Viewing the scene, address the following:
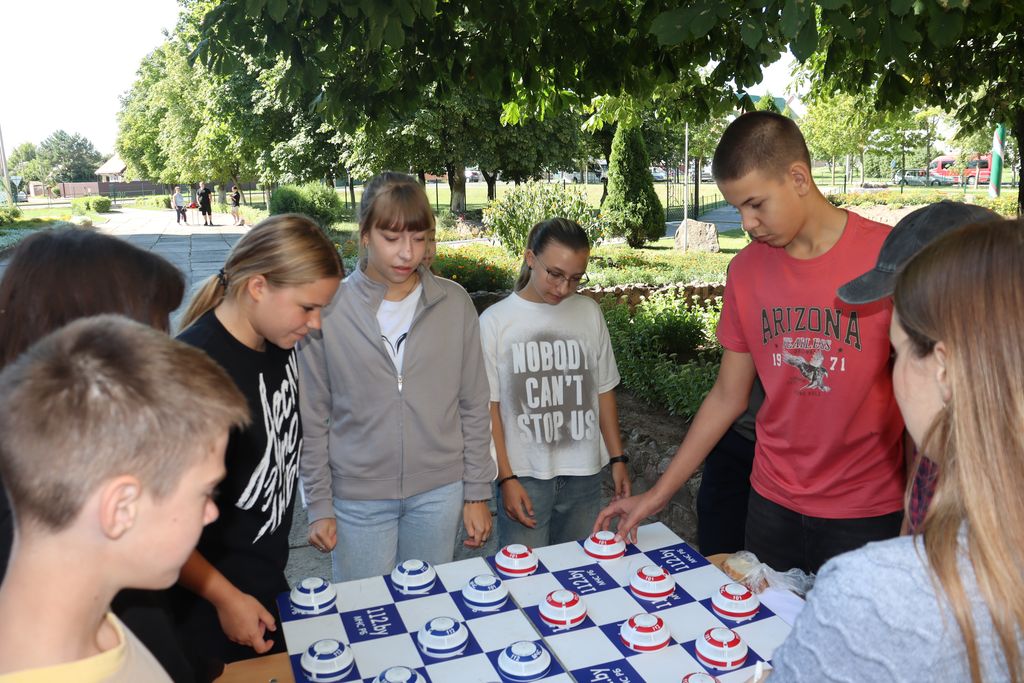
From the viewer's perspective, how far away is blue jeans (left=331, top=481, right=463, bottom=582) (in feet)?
8.75

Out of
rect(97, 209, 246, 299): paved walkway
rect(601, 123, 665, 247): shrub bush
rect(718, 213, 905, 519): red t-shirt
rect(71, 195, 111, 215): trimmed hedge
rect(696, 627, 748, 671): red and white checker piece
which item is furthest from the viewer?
rect(71, 195, 111, 215): trimmed hedge

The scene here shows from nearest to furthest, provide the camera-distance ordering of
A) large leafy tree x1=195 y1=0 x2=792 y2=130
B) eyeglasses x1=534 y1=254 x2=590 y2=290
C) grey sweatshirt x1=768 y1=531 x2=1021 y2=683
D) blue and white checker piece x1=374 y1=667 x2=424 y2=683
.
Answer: grey sweatshirt x1=768 y1=531 x2=1021 y2=683 → blue and white checker piece x1=374 y1=667 x2=424 y2=683 → eyeglasses x1=534 y1=254 x2=590 y2=290 → large leafy tree x1=195 y1=0 x2=792 y2=130

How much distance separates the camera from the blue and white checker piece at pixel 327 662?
5.42ft

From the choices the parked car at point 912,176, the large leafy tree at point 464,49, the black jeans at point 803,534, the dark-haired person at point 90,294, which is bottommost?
the black jeans at point 803,534

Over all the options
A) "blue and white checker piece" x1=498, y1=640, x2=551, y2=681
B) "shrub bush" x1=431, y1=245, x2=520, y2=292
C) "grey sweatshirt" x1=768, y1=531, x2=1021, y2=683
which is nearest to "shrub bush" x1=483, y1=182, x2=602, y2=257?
"shrub bush" x1=431, y1=245, x2=520, y2=292

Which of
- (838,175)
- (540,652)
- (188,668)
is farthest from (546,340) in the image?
(838,175)

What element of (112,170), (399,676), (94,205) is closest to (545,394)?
(399,676)

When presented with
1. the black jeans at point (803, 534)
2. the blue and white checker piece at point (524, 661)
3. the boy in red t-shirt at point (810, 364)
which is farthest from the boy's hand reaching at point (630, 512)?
the blue and white checker piece at point (524, 661)

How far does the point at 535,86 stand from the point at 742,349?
8.38ft

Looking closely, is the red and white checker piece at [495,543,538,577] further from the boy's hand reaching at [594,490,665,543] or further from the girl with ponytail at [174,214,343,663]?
the girl with ponytail at [174,214,343,663]

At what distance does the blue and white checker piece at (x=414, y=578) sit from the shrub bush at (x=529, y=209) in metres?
10.1

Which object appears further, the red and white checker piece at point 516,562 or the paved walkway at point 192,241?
the paved walkway at point 192,241

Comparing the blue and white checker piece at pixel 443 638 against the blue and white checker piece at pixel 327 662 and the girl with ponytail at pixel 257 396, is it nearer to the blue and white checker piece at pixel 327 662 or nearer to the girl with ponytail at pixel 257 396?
the blue and white checker piece at pixel 327 662

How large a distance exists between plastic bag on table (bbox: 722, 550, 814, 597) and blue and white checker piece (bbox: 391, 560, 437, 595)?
820mm
